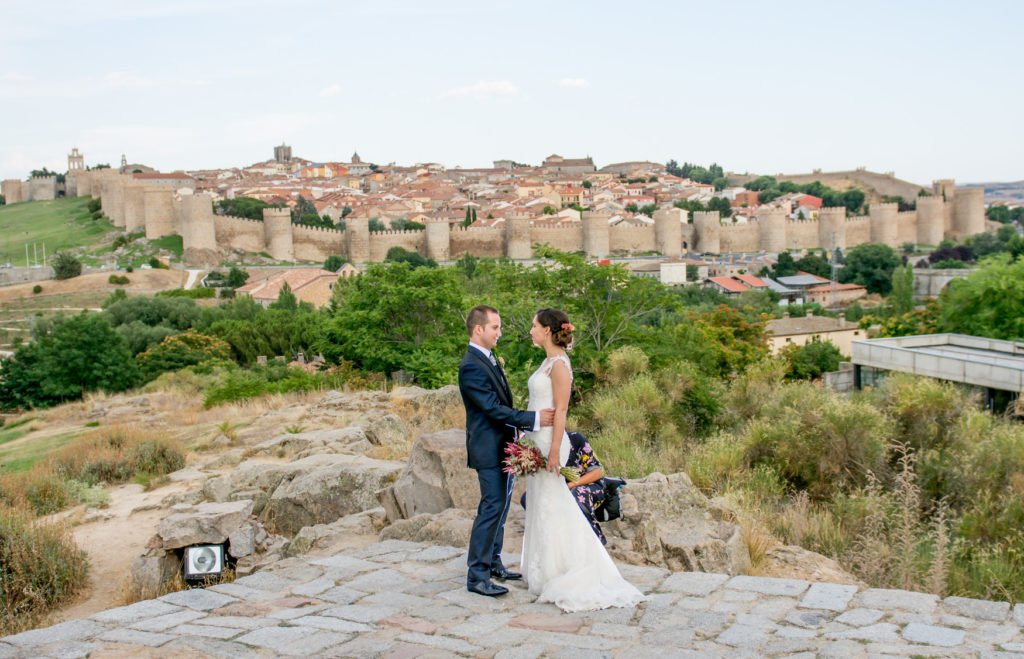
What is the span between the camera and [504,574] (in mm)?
3707

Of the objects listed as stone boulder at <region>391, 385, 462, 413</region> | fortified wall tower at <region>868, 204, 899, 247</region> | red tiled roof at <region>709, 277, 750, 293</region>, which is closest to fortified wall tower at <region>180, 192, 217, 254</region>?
red tiled roof at <region>709, 277, 750, 293</region>

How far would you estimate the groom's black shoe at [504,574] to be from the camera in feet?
12.2

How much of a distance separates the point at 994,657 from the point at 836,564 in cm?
140

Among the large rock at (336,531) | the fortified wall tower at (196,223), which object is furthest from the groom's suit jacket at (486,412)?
the fortified wall tower at (196,223)

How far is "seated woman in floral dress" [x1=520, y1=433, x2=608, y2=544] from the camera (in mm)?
3574

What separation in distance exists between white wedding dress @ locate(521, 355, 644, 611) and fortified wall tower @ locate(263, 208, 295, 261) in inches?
1946

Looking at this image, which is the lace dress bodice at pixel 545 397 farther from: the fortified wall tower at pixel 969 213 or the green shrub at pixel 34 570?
the fortified wall tower at pixel 969 213

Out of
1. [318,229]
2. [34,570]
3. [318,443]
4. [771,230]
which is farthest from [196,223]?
[34,570]

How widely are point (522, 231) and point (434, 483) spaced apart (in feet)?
163

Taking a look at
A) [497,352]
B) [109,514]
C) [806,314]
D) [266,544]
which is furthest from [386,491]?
[806,314]

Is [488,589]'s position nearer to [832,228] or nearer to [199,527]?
[199,527]

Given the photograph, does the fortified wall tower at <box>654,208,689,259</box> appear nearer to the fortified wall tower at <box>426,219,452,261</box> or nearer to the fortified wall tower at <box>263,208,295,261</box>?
the fortified wall tower at <box>426,219,452,261</box>

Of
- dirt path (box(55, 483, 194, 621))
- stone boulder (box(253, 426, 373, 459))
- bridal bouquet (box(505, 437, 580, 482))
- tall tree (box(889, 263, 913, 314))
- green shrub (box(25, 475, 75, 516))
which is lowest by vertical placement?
tall tree (box(889, 263, 913, 314))

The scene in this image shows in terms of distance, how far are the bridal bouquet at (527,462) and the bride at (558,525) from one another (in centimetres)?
2
